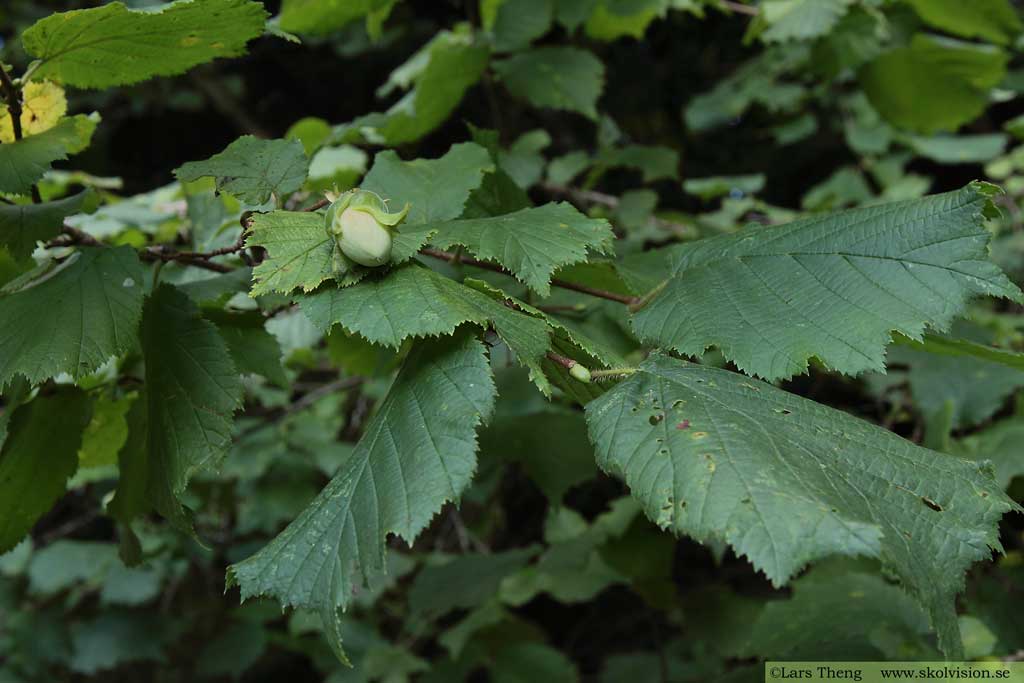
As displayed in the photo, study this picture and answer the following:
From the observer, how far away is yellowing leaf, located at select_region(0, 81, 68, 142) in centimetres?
99

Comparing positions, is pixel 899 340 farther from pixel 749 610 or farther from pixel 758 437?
pixel 749 610

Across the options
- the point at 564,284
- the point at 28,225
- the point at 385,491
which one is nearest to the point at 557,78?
the point at 564,284

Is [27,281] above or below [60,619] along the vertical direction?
above

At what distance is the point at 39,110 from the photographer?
99 cm

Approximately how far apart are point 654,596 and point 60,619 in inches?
87.7

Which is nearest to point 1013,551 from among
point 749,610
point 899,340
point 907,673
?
point 749,610

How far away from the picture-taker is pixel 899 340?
0.90m

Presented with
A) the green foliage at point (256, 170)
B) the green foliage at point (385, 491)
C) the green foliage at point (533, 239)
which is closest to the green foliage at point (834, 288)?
the green foliage at point (533, 239)

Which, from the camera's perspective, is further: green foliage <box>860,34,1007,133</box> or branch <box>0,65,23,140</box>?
green foliage <box>860,34,1007,133</box>

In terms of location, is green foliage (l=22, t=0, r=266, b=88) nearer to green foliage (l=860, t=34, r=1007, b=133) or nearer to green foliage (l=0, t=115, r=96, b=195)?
green foliage (l=0, t=115, r=96, b=195)

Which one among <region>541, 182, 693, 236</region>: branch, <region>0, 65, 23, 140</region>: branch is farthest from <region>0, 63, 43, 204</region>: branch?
<region>541, 182, 693, 236</region>: branch

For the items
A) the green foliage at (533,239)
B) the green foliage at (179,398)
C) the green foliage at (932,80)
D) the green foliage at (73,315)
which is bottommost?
the green foliage at (932,80)

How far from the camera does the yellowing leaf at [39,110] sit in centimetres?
99

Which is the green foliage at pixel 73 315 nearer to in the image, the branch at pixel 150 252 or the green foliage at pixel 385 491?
the branch at pixel 150 252
